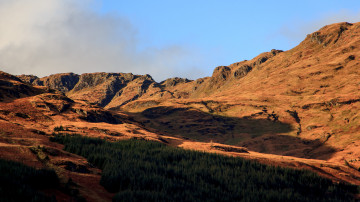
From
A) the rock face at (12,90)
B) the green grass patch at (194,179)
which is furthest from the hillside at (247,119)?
the green grass patch at (194,179)

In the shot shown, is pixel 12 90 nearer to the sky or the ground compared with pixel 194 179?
nearer to the sky

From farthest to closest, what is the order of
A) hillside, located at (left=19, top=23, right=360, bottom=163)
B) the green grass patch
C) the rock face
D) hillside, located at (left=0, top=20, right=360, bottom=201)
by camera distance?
hillside, located at (left=19, top=23, right=360, bottom=163)
the rock face
hillside, located at (left=0, top=20, right=360, bottom=201)
the green grass patch

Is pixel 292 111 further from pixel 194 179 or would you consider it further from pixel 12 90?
pixel 194 179

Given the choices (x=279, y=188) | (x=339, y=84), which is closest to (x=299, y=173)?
(x=279, y=188)

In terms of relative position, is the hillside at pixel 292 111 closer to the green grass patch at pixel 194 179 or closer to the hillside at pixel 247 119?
the hillside at pixel 247 119

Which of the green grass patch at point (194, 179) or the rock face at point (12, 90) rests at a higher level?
the rock face at point (12, 90)

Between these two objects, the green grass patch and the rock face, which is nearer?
the green grass patch

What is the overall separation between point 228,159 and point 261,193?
37.3 ft

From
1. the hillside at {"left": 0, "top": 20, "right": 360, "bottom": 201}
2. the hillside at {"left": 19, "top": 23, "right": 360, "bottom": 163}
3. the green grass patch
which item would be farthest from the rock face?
the hillside at {"left": 19, "top": 23, "right": 360, "bottom": 163}

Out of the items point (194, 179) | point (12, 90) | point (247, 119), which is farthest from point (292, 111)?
point (194, 179)

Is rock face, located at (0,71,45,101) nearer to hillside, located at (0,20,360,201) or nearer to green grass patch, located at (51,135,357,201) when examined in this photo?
hillside, located at (0,20,360,201)

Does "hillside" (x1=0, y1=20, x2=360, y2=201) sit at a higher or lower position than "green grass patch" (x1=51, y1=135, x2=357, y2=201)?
higher

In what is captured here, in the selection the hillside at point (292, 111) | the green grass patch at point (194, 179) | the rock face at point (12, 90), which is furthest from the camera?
the hillside at point (292, 111)

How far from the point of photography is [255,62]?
19562 centimetres
